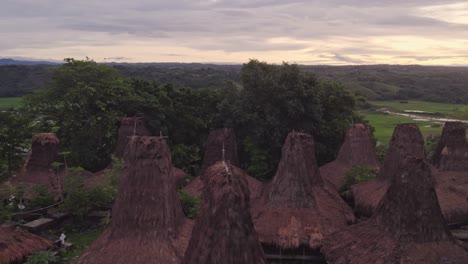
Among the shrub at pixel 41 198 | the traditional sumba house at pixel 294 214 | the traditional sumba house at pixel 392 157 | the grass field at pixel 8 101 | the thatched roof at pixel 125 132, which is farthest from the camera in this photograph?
the grass field at pixel 8 101

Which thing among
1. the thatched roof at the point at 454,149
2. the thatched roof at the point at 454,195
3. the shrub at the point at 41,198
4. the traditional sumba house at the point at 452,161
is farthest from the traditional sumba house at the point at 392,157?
the shrub at the point at 41,198

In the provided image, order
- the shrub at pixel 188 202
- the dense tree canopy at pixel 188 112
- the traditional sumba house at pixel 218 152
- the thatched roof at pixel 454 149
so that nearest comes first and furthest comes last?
the shrub at pixel 188 202
the traditional sumba house at pixel 218 152
the thatched roof at pixel 454 149
the dense tree canopy at pixel 188 112

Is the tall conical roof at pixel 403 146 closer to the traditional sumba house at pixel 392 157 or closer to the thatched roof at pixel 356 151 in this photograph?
the traditional sumba house at pixel 392 157

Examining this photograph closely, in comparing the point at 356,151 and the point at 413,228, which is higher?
→ the point at 413,228

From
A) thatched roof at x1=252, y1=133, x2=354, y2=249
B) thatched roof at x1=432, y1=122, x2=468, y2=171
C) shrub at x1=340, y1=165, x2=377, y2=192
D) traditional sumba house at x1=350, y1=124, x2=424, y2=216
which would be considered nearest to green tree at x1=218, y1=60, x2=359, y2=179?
shrub at x1=340, y1=165, x2=377, y2=192

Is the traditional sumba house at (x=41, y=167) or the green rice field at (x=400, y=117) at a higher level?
the traditional sumba house at (x=41, y=167)

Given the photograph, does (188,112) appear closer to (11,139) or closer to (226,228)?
(11,139)

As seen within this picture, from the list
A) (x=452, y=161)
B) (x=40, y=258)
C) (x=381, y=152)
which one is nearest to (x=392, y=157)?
(x=452, y=161)

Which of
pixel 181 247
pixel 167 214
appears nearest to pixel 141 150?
pixel 167 214
